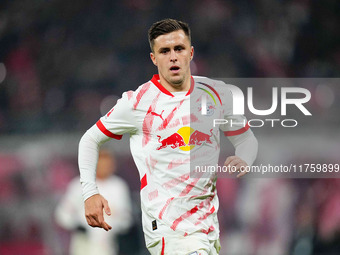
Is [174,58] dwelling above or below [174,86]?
above

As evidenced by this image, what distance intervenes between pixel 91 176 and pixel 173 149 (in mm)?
546

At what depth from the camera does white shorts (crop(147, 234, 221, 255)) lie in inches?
130

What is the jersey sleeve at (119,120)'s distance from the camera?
3.58m

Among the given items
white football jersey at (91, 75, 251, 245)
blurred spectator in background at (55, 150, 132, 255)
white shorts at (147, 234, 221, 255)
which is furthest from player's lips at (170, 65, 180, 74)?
blurred spectator in background at (55, 150, 132, 255)

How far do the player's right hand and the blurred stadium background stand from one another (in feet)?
10.3

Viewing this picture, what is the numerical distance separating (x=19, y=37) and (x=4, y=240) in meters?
2.63

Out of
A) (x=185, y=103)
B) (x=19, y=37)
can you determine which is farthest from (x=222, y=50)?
(x=185, y=103)

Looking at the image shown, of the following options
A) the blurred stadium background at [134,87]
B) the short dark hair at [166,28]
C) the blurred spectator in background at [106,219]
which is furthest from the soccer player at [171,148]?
the blurred stadium background at [134,87]

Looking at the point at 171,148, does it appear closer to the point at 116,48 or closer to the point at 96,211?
the point at 96,211

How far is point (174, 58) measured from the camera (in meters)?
3.52

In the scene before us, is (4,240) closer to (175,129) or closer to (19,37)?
(19,37)

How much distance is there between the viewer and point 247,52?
764 cm

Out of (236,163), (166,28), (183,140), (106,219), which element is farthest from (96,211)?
(106,219)

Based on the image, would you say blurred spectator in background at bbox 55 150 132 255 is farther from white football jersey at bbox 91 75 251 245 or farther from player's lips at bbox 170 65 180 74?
player's lips at bbox 170 65 180 74
